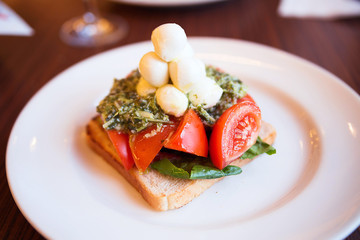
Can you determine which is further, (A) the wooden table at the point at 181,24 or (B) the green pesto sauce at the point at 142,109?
(A) the wooden table at the point at 181,24

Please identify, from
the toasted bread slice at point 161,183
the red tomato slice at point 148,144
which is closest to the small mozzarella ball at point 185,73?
the red tomato slice at point 148,144

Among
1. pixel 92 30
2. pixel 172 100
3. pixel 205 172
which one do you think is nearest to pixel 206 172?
pixel 205 172

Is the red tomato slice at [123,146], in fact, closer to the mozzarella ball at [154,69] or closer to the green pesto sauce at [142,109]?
the green pesto sauce at [142,109]

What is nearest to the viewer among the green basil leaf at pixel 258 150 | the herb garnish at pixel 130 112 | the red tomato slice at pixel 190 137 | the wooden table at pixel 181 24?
the red tomato slice at pixel 190 137

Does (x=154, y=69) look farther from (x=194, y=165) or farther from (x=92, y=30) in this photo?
(x=92, y=30)

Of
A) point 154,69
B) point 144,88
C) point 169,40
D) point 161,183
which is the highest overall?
point 169,40

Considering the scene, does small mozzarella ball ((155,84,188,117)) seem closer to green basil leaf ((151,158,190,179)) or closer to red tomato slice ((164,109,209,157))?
red tomato slice ((164,109,209,157))
